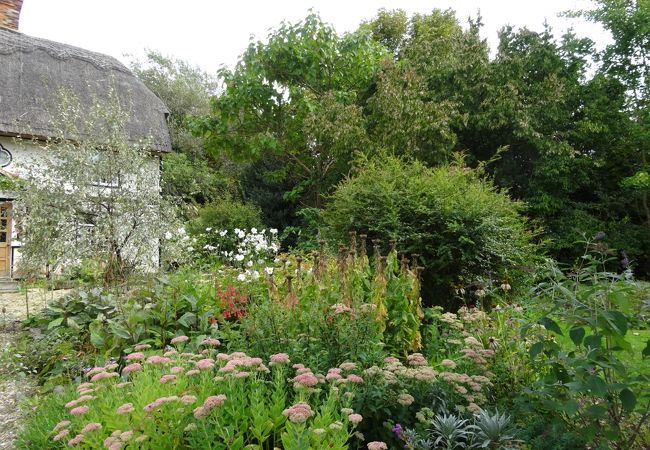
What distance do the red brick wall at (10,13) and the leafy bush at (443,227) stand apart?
1533 centimetres

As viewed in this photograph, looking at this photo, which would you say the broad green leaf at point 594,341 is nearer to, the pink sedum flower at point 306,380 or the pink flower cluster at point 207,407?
the pink sedum flower at point 306,380

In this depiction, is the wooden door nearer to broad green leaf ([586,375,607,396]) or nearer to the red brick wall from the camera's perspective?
the red brick wall

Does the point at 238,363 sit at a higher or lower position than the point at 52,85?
lower

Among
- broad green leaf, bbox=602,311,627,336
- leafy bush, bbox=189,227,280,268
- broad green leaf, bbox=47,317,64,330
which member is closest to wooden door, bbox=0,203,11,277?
leafy bush, bbox=189,227,280,268

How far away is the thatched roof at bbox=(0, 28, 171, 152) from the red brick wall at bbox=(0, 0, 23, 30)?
910 millimetres

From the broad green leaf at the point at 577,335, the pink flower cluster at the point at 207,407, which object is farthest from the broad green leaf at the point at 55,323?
the broad green leaf at the point at 577,335

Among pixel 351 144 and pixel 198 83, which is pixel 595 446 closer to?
pixel 351 144

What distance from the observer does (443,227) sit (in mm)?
6625

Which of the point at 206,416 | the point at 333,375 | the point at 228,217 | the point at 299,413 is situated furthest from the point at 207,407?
the point at 228,217

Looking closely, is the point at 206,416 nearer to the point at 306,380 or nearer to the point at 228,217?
the point at 306,380

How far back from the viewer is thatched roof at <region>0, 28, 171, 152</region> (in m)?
13.4

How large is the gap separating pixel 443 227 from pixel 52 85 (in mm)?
13232

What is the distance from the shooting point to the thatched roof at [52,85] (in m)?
13.4

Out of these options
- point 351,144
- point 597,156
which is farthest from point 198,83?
point 597,156
